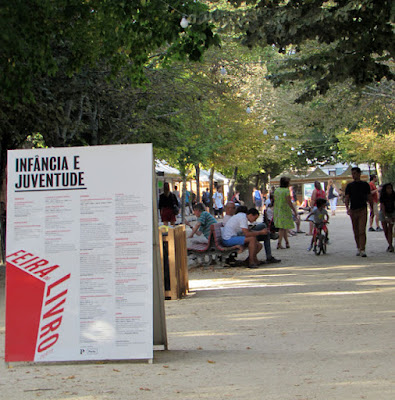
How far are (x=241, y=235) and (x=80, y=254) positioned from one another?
29.1 feet

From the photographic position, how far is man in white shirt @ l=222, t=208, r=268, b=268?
15.1 metres

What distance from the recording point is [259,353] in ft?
23.3

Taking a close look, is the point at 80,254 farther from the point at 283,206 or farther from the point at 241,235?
the point at 283,206

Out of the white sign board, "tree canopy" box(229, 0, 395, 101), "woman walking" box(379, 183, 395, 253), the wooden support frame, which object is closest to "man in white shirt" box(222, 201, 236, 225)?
"tree canopy" box(229, 0, 395, 101)

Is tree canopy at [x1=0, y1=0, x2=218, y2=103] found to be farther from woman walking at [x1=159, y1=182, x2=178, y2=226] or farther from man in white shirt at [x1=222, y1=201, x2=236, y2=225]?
woman walking at [x1=159, y1=182, x2=178, y2=226]

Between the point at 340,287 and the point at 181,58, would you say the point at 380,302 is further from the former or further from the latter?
the point at 181,58

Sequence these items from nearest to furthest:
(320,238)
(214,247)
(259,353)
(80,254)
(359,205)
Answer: (80,254)
(259,353)
(214,247)
(359,205)
(320,238)

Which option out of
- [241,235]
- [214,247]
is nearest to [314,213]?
[241,235]

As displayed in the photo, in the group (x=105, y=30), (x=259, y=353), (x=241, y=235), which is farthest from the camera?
(x=241, y=235)

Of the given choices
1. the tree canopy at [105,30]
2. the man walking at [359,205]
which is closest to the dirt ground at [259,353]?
the tree canopy at [105,30]

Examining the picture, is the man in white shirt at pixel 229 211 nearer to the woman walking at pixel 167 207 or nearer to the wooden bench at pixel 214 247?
the wooden bench at pixel 214 247

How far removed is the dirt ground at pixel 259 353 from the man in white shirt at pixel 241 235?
244cm

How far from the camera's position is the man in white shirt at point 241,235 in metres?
15.1

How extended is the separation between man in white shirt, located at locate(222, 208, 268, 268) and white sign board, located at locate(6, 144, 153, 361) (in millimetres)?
8383
